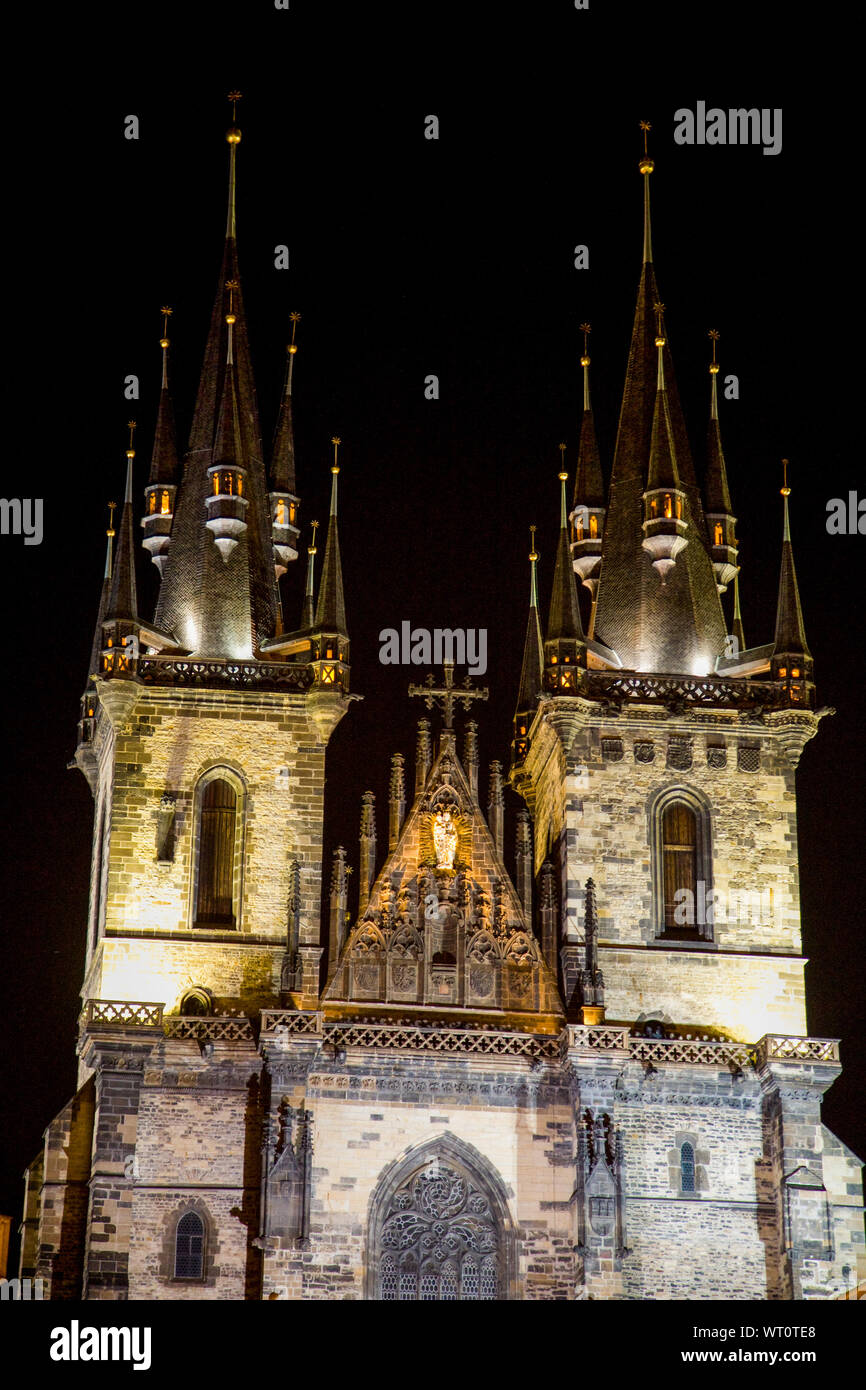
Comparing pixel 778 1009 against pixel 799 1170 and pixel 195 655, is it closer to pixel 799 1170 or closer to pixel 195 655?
pixel 799 1170

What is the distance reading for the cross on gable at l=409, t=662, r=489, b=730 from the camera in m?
48.8

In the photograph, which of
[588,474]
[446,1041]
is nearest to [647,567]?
[588,474]

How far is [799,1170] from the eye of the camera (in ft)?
146

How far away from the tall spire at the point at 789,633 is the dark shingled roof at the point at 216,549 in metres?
9.57

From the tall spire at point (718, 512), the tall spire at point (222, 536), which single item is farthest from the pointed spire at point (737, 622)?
the tall spire at point (222, 536)

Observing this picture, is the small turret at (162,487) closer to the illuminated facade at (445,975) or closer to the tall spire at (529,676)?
the illuminated facade at (445,975)

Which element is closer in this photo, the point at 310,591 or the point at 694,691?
the point at 694,691

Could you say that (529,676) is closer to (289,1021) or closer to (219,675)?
(219,675)

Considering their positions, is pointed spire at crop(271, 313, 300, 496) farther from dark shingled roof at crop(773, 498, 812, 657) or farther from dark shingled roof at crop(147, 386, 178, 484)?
dark shingled roof at crop(773, 498, 812, 657)

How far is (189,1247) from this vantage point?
43.7 m

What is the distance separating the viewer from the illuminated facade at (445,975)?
44031 mm

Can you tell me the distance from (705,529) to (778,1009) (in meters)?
11.0

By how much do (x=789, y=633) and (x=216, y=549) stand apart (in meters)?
11.0

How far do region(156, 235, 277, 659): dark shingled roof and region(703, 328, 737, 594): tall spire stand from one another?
887 centimetres
